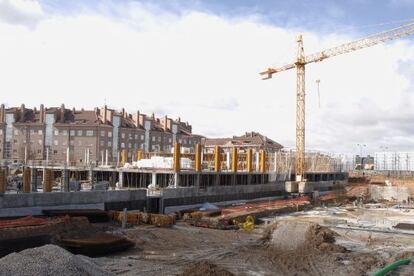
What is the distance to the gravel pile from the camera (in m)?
8.80

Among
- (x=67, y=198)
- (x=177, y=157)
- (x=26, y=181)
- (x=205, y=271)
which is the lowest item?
(x=205, y=271)

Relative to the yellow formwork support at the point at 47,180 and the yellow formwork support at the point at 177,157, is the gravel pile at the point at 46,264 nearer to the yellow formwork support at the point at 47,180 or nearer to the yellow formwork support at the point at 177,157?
the yellow formwork support at the point at 47,180

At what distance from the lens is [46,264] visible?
358 inches

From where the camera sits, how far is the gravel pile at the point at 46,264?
8.80 metres

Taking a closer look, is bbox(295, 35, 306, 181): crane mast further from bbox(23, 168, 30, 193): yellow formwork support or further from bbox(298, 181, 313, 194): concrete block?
bbox(23, 168, 30, 193): yellow formwork support

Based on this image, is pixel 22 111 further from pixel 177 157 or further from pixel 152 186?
pixel 177 157

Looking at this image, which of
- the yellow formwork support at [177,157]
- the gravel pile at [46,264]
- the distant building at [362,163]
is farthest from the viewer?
the distant building at [362,163]

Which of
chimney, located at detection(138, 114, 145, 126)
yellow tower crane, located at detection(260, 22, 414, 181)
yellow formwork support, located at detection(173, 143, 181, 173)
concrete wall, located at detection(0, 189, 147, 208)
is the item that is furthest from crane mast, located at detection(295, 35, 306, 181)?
chimney, located at detection(138, 114, 145, 126)

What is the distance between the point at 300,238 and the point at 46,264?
10655 mm

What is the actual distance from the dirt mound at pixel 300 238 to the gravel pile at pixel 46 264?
903cm

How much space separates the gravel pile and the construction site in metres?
0.03

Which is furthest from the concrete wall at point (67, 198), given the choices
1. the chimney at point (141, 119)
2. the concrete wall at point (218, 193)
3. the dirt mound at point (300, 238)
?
the chimney at point (141, 119)

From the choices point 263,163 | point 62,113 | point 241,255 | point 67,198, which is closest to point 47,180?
point 67,198

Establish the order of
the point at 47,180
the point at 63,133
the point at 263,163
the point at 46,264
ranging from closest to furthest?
the point at 46,264
the point at 47,180
the point at 263,163
the point at 63,133
